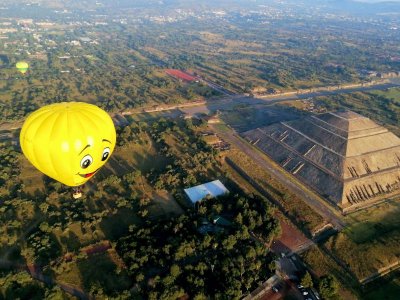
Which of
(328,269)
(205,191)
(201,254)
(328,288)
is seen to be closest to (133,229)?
(201,254)

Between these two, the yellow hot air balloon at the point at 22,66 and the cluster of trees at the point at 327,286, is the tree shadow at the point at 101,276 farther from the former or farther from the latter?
the yellow hot air balloon at the point at 22,66

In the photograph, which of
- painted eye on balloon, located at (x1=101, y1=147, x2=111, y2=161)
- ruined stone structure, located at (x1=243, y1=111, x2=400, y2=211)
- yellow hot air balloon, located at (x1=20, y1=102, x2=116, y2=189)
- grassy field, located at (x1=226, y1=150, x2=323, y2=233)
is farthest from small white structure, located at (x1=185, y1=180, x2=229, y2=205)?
yellow hot air balloon, located at (x1=20, y1=102, x2=116, y2=189)

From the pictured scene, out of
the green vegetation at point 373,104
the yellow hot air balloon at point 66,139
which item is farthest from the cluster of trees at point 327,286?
the green vegetation at point 373,104

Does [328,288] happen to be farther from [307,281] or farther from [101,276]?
[101,276]

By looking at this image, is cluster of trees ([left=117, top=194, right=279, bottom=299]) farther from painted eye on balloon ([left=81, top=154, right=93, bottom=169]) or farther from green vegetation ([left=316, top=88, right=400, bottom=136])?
green vegetation ([left=316, top=88, right=400, bottom=136])

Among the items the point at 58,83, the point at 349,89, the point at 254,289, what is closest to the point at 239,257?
the point at 254,289

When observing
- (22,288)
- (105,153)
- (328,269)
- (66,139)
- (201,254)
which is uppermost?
(66,139)
